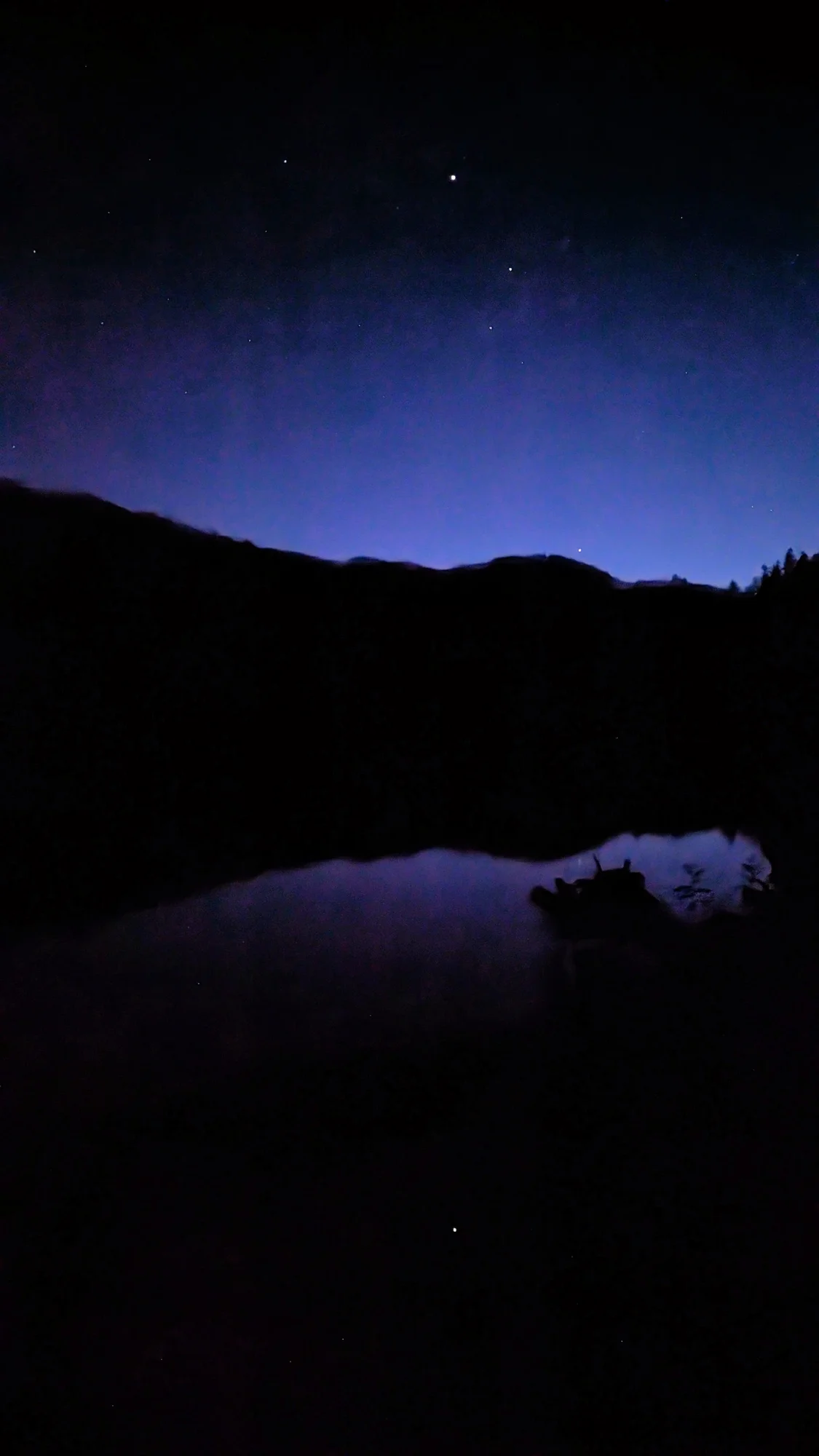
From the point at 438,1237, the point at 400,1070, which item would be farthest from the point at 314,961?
the point at 438,1237

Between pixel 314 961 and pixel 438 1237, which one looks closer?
pixel 438 1237

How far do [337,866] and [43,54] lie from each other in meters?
3.01

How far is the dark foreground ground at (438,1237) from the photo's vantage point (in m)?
1.39

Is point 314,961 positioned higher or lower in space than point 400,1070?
higher

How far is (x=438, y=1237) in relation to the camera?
5.78 feet

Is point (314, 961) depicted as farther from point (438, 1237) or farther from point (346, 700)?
point (346, 700)

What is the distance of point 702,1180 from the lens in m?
1.87

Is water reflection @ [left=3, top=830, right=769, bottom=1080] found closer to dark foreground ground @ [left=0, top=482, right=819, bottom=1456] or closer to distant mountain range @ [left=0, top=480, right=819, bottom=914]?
dark foreground ground @ [left=0, top=482, right=819, bottom=1456]

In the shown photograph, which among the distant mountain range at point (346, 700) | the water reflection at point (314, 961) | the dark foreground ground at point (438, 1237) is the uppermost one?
the distant mountain range at point (346, 700)

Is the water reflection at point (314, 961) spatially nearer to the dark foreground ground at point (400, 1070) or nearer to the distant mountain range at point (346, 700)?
the dark foreground ground at point (400, 1070)

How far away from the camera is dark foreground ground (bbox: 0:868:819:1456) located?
1.39 m

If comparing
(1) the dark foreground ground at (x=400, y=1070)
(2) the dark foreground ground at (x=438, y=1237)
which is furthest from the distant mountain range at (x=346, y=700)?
(2) the dark foreground ground at (x=438, y=1237)

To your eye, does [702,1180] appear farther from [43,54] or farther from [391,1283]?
[43,54]

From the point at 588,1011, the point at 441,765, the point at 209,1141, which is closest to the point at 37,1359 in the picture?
the point at 209,1141
